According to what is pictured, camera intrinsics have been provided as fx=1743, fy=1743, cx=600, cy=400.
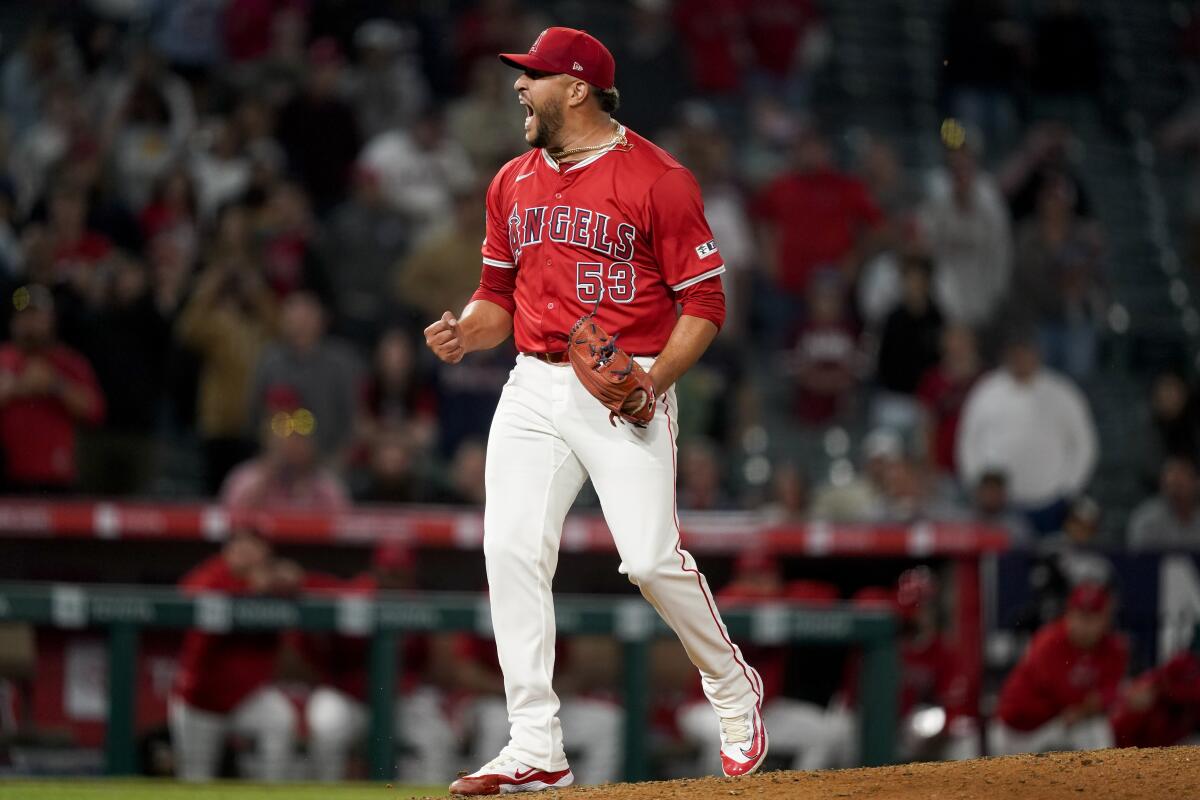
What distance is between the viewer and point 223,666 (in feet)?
23.1

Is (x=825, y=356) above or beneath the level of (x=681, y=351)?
beneath

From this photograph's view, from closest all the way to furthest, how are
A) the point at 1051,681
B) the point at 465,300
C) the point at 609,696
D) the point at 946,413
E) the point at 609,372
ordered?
the point at 609,372 < the point at 609,696 < the point at 1051,681 < the point at 465,300 < the point at 946,413

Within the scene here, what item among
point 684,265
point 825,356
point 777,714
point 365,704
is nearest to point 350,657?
point 365,704

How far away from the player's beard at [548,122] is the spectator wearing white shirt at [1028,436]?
5.71 m

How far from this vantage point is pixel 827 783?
15.0 ft

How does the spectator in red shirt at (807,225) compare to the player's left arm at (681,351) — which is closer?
the player's left arm at (681,351)

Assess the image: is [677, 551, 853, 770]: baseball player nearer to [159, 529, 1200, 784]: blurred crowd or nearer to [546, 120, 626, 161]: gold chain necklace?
[159, 529, 1200, 784]: blurred crowd

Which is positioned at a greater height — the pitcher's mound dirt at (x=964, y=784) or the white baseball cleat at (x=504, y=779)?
the white baseball cleat at (x=504, y=779)

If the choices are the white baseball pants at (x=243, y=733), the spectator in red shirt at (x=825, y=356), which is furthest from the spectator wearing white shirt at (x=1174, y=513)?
the white baseball pants at (x=243, y=733)

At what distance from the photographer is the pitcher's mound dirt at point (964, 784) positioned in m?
4.44

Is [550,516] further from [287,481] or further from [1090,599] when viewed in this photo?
[287,481]

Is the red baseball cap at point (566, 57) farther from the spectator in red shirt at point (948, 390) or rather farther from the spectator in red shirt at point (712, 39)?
the spectator in red shirt at point (712, 39)

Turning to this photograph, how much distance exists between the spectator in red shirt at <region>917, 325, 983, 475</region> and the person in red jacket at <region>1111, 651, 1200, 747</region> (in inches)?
95.6

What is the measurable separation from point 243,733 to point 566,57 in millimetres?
3683
